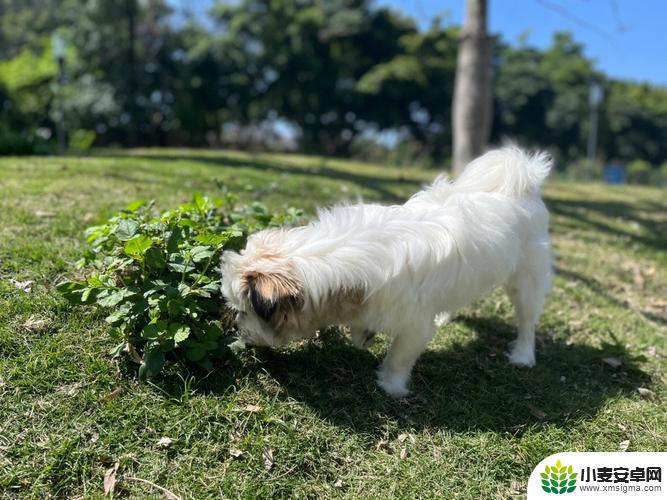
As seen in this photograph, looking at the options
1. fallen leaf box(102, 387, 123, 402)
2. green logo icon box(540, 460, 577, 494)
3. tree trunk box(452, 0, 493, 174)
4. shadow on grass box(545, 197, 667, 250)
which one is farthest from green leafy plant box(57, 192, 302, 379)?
tree trunk box(452, 0, 493, 174)

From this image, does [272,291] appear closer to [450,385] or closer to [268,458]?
[268,458]

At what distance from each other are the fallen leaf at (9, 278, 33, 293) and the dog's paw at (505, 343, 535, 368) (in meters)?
3.63

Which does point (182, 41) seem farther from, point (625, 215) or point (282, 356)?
point (282, 356)

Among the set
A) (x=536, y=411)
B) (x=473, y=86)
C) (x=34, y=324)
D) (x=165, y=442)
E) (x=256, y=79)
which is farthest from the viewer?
(x=256, y=79)

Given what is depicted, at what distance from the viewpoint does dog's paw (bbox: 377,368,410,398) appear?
355cm

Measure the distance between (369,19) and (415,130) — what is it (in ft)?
22.9

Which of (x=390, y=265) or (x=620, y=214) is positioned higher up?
(x=390, y=265)

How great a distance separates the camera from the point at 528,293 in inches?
163

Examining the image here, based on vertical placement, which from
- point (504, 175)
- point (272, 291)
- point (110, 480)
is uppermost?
point (504, 175)

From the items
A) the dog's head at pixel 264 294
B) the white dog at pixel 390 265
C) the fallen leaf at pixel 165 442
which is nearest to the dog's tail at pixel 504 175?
the white dog at pixel 390 265

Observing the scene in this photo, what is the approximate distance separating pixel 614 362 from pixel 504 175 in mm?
1785

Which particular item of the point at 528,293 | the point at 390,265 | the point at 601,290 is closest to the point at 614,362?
the point at 528,293

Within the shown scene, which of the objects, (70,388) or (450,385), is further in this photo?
(450,385)

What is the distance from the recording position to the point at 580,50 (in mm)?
41625
